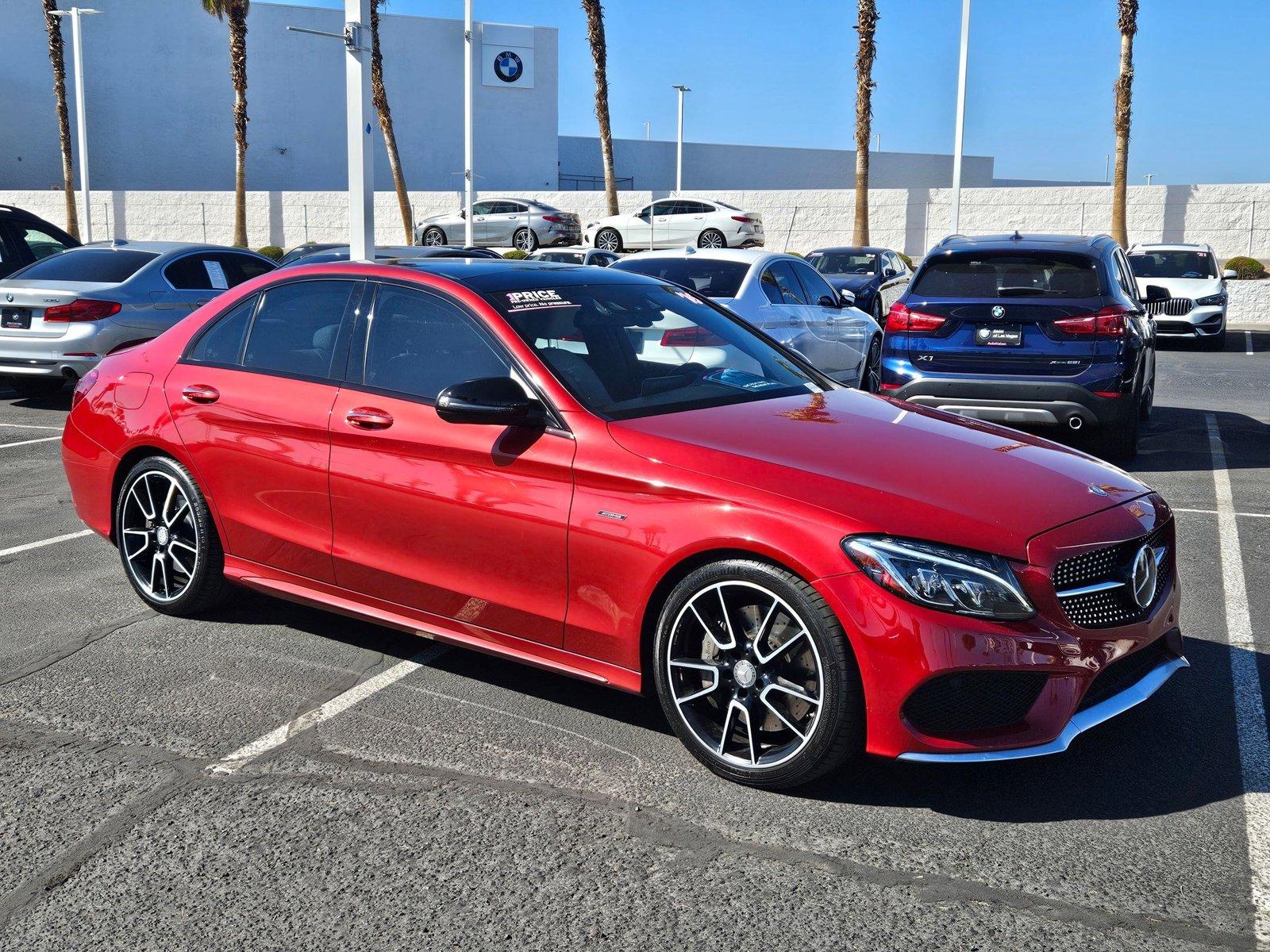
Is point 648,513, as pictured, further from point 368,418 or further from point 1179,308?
point 1179,308

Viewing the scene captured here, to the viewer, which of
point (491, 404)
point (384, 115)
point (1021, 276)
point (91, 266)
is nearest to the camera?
point (491, 404)

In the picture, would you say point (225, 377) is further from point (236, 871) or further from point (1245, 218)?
point (1245, 218)

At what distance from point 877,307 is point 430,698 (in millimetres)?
16309

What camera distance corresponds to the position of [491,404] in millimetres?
4141

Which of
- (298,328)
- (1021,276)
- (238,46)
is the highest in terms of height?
(238,46)

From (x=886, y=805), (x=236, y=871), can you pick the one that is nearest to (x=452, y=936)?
(x=236, y=871)

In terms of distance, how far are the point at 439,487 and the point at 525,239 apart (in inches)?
1306

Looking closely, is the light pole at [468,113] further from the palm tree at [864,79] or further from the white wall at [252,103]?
the white wall at [252,103]

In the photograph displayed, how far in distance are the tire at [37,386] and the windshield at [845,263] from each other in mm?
15531

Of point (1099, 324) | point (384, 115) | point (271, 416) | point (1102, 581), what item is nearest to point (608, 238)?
point (384, 115)

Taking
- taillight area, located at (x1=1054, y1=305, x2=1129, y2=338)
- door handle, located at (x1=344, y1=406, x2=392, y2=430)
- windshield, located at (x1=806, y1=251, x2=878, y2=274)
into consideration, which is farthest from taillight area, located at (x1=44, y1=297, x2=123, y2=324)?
windshield, located at (x1=806, y1=251, x2=878, y2=274)

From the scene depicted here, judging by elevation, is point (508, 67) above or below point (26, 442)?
above

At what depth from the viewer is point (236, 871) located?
3.32 metres

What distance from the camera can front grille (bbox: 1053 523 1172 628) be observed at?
3.66 meters
